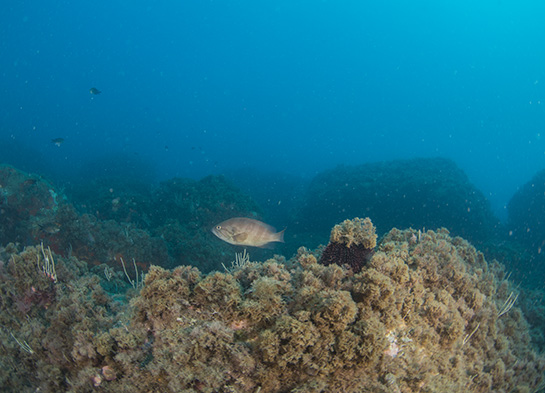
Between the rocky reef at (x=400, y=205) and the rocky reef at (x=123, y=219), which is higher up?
the rocky reef at (x=123, y=219)

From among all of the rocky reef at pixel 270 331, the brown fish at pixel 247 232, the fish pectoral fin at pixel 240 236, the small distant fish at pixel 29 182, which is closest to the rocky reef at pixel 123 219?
the small distant fish at pixel 29 182

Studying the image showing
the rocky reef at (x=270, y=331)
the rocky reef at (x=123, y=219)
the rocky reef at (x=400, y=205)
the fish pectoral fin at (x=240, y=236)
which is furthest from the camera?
the rocky reef at (x=400, y=205)

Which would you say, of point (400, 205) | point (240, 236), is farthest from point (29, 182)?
point (400, 205)

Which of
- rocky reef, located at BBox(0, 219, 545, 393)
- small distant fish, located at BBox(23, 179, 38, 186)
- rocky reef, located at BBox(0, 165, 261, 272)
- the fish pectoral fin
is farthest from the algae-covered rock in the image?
small distant fish, located at BBox(23, 179, 38, 186)

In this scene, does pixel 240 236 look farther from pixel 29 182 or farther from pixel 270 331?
pixel 29 182

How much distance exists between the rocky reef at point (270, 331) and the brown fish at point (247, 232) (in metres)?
1.31

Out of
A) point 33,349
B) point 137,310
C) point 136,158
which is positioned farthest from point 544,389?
point 136,158

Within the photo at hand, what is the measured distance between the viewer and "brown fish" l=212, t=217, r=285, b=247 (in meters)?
4.73

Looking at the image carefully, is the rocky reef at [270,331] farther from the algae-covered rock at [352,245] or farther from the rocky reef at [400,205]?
the rocky reef at [400,205]

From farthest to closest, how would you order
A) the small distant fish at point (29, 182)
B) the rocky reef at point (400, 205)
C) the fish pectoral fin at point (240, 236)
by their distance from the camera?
the rocky reef at point (400, 205)
the small distant fish at point (29, 182)
the fish pectoral fin at point (240, 236)

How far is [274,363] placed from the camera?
2.27m

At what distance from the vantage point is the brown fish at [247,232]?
4727 mm

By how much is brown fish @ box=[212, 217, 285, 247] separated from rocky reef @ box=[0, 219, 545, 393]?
1308 mm

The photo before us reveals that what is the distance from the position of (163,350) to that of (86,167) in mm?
40140
